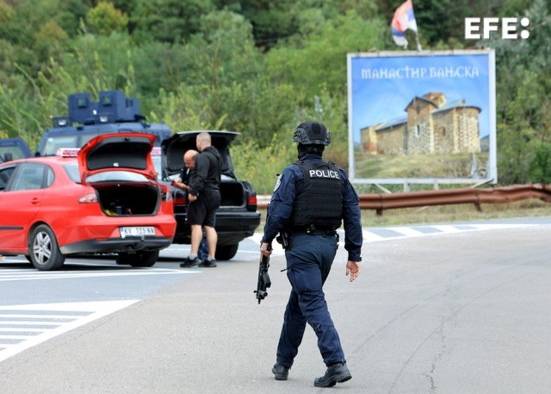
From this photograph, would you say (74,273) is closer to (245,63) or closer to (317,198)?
(317,198)

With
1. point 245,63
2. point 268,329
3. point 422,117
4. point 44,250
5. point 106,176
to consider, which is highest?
point 245,63

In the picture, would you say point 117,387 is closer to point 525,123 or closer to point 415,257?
point 415,257

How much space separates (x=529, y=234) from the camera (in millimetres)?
26234

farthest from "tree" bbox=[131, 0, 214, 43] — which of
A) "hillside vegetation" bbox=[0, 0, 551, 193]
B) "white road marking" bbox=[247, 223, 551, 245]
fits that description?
"white road marking" bbox=[247, 223, 551, 245]

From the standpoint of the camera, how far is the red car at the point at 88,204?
18.4 metres

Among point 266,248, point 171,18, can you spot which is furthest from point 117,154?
point 171,18

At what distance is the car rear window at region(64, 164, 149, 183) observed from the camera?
18.7 metres

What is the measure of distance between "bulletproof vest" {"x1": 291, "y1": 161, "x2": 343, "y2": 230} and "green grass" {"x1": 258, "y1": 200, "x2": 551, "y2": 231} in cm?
1985

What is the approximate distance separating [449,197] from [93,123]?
1112cm

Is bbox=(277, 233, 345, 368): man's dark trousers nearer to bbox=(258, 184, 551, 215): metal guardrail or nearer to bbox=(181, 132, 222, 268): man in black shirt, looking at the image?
bbox=(181, 132, 222, 268): man in black shirt

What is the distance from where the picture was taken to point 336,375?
9484 millimetres

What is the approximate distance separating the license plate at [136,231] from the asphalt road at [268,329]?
1.59ft

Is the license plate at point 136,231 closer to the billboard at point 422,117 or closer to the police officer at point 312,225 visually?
the police officer at point 312,225

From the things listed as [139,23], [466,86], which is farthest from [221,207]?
[139,23]
